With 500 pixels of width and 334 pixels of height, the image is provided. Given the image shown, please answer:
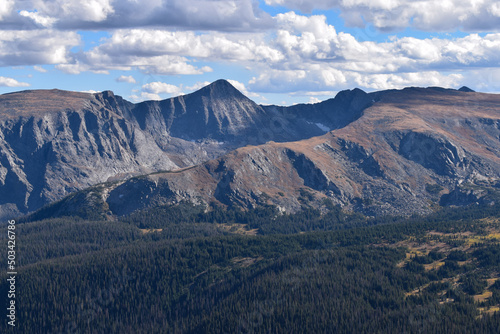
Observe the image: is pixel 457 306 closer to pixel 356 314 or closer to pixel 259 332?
pixel 356 314

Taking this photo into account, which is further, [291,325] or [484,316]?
[291,325]

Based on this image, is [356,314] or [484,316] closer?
[484,316]

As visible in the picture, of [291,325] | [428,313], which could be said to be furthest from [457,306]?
[291,325]

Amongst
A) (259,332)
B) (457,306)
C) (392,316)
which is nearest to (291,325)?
(259,332)

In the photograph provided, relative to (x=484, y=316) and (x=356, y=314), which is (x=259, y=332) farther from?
(x=484, y=316)

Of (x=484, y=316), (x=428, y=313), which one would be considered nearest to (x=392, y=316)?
(x=428, y=313)

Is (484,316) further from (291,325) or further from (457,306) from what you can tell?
(291,325)

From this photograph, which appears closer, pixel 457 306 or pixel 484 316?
pixel 484 316
